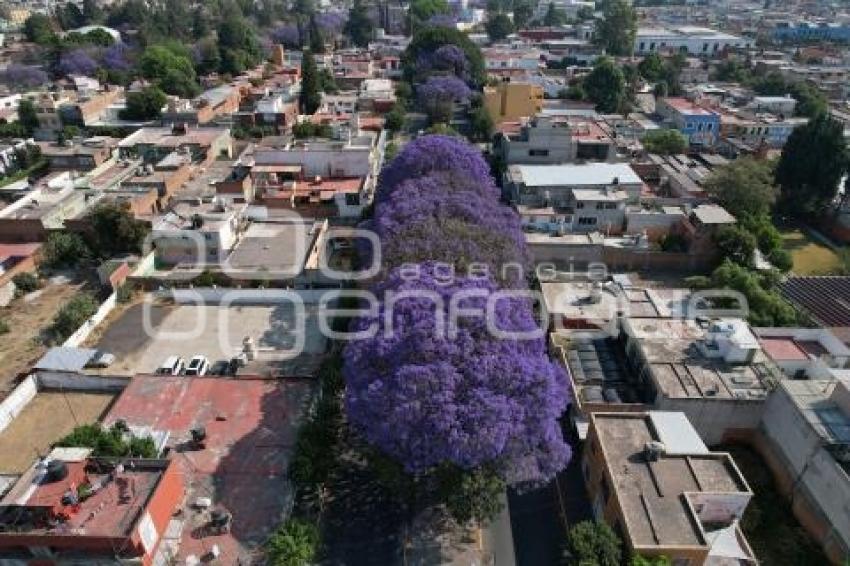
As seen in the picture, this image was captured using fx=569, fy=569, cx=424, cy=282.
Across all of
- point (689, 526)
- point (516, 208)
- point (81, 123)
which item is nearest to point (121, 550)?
point (689, 526)

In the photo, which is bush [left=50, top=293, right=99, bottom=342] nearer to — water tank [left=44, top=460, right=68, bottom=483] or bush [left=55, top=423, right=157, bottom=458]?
bush [left=55, top=423, right=157, bottom=458]

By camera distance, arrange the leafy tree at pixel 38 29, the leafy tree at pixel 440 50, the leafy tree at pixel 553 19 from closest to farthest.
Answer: the leafy tree at pixel 440 50 → the leafy tree at pixel 38 29 → the leafy tree at pixel 553 19

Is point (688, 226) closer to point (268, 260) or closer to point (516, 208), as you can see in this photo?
point (516, 208)

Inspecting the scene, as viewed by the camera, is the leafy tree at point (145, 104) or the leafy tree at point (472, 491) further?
the leafy tree at point (145, 104)

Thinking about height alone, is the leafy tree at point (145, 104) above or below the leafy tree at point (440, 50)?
below

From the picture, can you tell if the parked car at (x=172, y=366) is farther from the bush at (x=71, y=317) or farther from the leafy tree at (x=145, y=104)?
the leafy tree at (x=145, y=104)

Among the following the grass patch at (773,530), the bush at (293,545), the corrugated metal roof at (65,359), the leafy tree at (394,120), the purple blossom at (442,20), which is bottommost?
the grass patch at (773,530)

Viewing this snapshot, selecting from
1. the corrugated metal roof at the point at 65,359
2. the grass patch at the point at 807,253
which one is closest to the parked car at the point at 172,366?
the corrugated metal roof at the point at 65,359

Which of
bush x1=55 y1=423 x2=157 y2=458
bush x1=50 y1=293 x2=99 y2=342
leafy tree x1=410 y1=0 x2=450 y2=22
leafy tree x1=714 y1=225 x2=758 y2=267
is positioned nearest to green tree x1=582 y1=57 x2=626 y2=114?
leafy tree x1=714 y1=225 x2=758 y2=267
